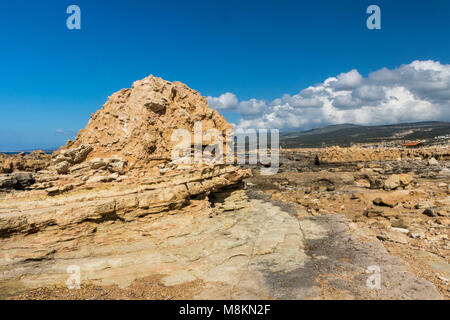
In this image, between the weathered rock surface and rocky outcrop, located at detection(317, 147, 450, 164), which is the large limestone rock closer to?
the weathered rock surface

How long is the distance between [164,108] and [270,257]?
7.39m

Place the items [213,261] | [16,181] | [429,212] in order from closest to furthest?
[213,261]
[16,181]
[429,212]

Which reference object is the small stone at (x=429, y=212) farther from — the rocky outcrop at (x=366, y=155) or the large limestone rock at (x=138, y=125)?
the rocky outcrop at (x=366, y=155)

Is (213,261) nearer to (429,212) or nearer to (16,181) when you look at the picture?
(16,181)

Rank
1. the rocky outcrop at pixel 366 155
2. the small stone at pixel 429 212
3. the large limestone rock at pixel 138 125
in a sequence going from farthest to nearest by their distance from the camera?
the rocky outcrop at pixel 366 155 → the small stone at pixel 429 212 → the large limestone rock at pixel 138 125

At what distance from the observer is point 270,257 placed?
7.73 m

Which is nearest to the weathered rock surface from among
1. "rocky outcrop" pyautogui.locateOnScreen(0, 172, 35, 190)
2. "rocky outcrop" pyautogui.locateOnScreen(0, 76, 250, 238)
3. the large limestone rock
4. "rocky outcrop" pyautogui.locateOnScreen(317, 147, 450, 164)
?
"rocky outcrop" pyautogui.locateOnScreen(0, 76, 250, 238)

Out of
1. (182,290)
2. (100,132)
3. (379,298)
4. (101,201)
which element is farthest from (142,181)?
(379,298)

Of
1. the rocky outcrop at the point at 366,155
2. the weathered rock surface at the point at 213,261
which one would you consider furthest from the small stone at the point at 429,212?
the rocky outcrop at the point at 366,155

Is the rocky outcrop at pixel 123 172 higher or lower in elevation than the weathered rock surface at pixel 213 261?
higher

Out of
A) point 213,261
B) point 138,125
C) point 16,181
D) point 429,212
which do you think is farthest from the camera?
point 429,212

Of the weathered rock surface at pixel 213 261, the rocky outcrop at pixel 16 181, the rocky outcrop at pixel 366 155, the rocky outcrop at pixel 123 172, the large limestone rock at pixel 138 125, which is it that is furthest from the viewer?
the rocky outcrop at pixel 366 155

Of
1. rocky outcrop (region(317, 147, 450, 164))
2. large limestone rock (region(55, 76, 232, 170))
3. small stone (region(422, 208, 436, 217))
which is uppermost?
large limestone rock (region(55, 76, 232, 170))

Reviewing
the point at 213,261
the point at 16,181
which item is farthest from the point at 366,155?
the point at 16,181
